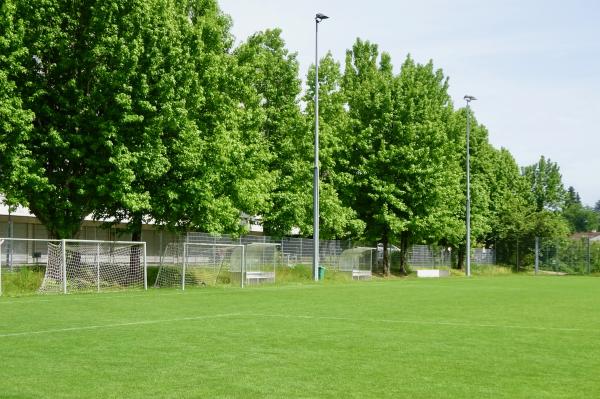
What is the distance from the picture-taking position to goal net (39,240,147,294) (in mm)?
27562

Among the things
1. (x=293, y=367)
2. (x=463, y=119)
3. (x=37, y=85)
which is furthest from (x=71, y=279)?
(x=463, y=119)

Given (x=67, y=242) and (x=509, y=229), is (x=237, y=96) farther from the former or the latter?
(x=509, y=229)

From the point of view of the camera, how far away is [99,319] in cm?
1658

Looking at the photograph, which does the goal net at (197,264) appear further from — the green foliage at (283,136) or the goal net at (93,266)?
the green foliage at (283,136)

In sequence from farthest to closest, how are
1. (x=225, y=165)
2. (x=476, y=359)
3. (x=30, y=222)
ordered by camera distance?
1. (x=30, y=222)
2. (x=225, y=165)
3. (x=476, y=359)

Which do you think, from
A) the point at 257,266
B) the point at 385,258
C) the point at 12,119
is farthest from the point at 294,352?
the point at 385,258

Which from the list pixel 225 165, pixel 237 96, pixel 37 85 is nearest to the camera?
pixel 37 85

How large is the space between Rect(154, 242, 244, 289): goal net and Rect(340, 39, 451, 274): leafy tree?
713 inches

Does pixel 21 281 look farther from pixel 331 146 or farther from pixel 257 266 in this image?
pixel 331 146

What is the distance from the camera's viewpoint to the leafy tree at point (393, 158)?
52312mm

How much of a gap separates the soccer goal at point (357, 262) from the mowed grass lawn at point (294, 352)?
1072 inches

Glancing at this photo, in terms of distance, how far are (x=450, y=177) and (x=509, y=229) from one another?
63.0 ft

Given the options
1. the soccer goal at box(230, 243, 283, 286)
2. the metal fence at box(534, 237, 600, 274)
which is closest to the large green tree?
the soccer goal at box(230, 243, 283, 286)

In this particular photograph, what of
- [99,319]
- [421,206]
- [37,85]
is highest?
[37,85]
